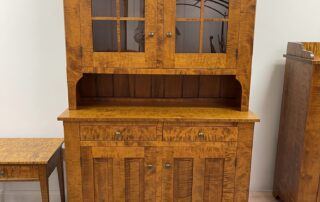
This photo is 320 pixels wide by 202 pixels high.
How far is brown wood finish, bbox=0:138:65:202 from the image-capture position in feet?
5.96

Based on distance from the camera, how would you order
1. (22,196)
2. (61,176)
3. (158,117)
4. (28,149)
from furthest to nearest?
(22,196) → (61,176) → (28,149) → (158,117)

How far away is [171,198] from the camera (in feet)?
6.10

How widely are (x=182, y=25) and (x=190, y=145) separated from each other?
2.29 feet

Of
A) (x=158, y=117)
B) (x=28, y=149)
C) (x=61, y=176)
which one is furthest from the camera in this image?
(x=61, y=176)

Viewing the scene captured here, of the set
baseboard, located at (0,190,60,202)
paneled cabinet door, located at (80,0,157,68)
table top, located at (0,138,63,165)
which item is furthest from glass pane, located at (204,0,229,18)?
baseboard, located at (0,190,60,202)

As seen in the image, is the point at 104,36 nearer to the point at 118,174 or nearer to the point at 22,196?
the point at 118,174

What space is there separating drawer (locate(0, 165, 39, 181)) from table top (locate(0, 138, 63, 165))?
4cm

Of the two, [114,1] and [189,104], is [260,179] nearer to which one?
[189,104]

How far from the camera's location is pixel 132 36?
5.90 feet

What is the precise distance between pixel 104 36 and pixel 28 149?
889 mm

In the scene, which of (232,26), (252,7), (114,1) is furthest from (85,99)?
(252,7)

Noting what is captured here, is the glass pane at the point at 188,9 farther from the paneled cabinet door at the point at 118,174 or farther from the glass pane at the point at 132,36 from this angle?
the paneled cabinet door at the point at 118,174

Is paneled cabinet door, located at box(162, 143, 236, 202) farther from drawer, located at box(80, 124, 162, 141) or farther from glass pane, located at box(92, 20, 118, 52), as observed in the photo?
glass pane, located at box(92, 20, 118, 52)

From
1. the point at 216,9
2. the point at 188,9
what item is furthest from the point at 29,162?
the point at 216,9
